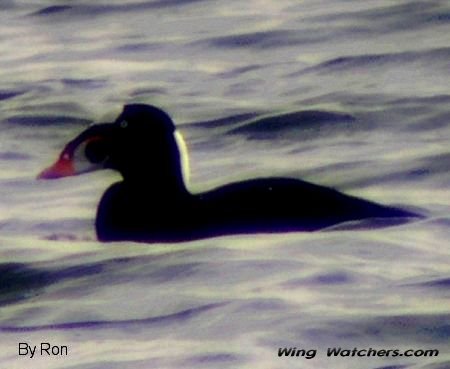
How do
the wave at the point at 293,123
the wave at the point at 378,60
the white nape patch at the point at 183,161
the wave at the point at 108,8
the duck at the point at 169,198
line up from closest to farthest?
the duck at the point at 169,198
the white nape patch at the point at 183,161
the wave at the point at 293,123
the wave at the point at 378,60
the wave at the point at 108,8

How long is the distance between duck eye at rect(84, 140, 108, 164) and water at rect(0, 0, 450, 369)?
18 centimetres

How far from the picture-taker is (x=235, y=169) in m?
8.88

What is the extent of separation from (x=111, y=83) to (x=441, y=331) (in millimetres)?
3832

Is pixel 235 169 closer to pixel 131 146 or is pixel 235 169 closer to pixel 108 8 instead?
pixel 131 146

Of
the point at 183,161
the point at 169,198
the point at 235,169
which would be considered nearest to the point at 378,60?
the point at 235,169

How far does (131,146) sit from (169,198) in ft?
0.92

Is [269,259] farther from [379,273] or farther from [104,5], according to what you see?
[104,5]

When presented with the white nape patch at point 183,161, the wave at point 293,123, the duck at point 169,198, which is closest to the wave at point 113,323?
the duck at point 169,198

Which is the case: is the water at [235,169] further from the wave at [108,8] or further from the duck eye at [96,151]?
the duck eye at [96,151]

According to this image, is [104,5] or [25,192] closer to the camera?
[25,192]

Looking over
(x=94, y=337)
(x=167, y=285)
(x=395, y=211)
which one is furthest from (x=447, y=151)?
(x=94, y=337)

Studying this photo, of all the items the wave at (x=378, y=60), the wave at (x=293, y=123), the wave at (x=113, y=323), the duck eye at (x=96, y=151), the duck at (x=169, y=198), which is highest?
the duck eye at (x=96, y=151)

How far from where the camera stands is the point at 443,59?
10188 millimetres

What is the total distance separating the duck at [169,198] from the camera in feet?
24.6
